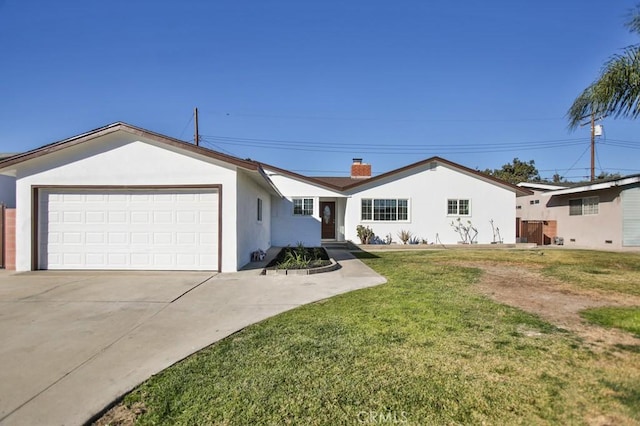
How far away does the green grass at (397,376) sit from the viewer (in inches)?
109

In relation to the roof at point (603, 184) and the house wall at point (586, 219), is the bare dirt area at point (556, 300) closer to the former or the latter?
the roof at point (603, 184)

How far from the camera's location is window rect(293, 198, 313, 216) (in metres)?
18.5

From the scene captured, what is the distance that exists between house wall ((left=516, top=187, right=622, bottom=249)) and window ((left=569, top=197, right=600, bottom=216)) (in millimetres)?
195

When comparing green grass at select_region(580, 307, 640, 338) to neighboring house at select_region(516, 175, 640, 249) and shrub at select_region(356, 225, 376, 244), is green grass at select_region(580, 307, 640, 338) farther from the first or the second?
neighboring house at select_region(516, 175, 640, 249)

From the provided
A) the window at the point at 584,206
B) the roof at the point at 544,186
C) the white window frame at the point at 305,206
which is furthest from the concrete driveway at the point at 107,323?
the roof at the point at 544,186

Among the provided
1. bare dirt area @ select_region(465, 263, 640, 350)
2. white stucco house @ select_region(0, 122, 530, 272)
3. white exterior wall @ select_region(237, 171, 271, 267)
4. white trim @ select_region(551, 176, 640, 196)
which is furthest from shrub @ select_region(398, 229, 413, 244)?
white stucco house @ select_region(0, 122, 530, 272)

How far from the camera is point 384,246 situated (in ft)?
58.2

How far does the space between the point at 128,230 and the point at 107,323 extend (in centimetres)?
530

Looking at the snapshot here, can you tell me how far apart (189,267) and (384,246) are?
10.4 meters

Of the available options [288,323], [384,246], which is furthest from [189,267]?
[384,246]

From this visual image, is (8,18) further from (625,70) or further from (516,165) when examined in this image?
(516,165)

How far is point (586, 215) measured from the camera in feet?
64.7

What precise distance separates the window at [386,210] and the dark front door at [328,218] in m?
2.24

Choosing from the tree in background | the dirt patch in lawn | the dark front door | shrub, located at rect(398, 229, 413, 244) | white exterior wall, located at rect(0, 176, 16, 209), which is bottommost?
the dirt patch in lawn
